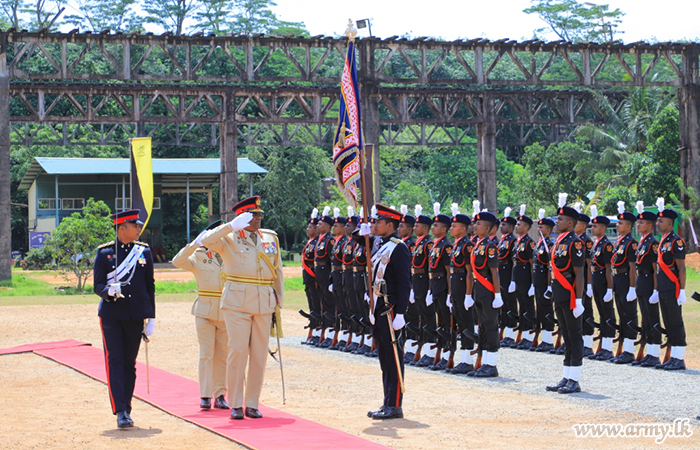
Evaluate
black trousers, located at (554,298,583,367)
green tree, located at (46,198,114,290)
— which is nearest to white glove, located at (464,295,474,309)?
black trousers, located at (554,298,583,367)

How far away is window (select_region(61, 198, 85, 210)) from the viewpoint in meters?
50.0

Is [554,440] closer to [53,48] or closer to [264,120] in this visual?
[264,120]

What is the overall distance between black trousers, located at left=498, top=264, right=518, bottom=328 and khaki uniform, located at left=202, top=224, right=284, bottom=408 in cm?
633

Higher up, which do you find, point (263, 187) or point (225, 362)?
point (263, 187)

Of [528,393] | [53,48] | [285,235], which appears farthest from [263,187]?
[528,393]

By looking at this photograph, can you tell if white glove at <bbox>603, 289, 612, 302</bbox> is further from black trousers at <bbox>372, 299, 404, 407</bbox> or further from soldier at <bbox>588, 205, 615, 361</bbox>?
black trousers at <bbox>372, 299, 404, 407</bbox>

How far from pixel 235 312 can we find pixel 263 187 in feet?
144

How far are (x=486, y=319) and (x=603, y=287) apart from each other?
2.41 meters

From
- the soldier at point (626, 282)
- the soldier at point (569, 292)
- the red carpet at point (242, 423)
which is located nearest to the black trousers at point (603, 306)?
the soldier at point (626, 282)

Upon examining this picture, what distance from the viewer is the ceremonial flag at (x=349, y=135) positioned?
891 centimetres

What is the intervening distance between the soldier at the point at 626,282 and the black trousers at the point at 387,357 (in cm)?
455

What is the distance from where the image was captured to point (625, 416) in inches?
325

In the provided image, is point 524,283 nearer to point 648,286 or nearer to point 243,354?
point 648,286

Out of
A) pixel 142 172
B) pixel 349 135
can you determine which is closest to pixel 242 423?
pixel 349 135
